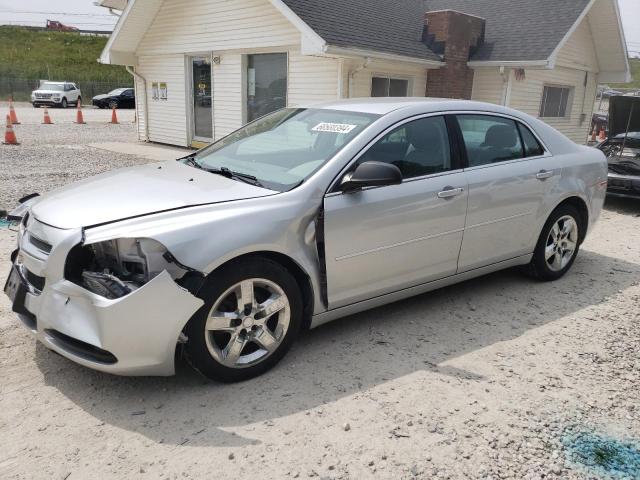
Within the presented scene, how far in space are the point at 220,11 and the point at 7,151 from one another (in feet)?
20.0

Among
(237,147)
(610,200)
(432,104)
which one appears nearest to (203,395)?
(237,147)

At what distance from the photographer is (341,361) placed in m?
3.56

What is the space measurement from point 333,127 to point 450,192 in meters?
0.98

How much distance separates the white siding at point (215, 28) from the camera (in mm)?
12117

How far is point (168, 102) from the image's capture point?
15883 mm

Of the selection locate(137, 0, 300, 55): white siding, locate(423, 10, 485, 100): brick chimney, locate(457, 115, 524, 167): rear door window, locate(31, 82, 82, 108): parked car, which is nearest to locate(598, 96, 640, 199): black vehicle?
locate(423, 10, 485, 100): brick chimney

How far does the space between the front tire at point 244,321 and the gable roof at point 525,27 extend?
11545mm

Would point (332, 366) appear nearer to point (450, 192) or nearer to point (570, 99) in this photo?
point (450, 192)

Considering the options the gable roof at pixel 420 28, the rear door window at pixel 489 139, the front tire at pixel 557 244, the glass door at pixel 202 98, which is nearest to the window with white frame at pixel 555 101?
the gable roof at pixel 420 28

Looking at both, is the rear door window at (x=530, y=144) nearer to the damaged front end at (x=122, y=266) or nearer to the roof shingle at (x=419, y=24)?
the damaged front end at (x=122, y=266)

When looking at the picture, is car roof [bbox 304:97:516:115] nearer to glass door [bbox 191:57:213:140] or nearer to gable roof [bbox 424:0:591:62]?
gable roof [bbox 424:0:591:62]

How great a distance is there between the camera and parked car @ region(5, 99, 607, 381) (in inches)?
113

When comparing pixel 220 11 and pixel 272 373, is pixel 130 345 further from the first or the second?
pixel 220 11

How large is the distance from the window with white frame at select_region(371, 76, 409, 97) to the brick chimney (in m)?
0.75
